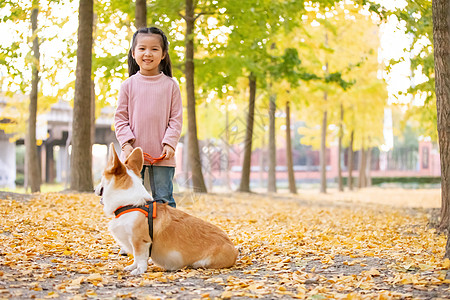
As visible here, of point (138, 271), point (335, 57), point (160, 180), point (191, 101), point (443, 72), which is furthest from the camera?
point (335, 57)

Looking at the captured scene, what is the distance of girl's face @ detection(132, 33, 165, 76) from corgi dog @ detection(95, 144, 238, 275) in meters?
0.91

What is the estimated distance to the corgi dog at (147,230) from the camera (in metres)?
4.19

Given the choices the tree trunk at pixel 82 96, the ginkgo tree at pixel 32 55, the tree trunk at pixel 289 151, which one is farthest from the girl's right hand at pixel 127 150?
the tree trunk at pixel 289 151

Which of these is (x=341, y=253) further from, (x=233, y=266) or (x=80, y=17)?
(x=80, y=17)

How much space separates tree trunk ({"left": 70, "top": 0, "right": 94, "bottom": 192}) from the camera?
10766mm

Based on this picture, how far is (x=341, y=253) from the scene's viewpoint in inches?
218

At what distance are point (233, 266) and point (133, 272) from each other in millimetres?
944

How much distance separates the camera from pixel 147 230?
13.9ft

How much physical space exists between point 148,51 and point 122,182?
1.24 m

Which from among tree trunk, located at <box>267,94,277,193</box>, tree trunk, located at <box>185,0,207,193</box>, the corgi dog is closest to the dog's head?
the corgi dog

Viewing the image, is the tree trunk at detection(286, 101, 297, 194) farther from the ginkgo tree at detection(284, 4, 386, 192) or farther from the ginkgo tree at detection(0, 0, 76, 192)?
the ginkgo tree at detection(0, 0, 76, 192)

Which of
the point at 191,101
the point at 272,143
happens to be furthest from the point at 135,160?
the point at 272,143

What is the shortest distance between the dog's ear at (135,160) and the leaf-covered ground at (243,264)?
2.86ft

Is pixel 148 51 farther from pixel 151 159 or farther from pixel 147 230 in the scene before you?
pixel 147 230
